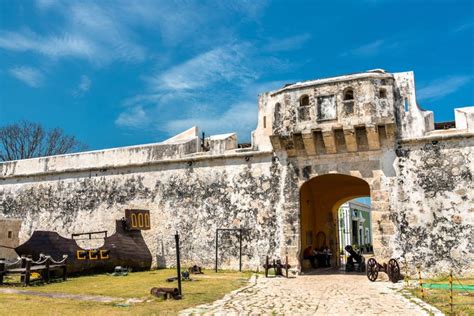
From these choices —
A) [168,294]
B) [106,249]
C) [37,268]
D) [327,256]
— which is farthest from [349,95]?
[37,268]

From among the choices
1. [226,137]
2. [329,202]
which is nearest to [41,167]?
[226,137]

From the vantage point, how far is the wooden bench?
9.97m

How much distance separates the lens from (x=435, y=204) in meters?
11.3

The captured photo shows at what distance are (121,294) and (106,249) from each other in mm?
4339

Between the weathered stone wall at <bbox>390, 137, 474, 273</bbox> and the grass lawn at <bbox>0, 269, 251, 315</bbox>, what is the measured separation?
14.3ft

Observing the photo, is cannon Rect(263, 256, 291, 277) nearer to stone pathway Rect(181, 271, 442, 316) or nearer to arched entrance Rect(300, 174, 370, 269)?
stone pathway Rect(181, 271, 442, 316)

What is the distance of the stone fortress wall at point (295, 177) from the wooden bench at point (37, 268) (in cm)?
396

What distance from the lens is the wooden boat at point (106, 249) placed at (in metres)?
11.5

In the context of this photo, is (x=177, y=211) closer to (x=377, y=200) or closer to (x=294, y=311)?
(x=377, y=200)

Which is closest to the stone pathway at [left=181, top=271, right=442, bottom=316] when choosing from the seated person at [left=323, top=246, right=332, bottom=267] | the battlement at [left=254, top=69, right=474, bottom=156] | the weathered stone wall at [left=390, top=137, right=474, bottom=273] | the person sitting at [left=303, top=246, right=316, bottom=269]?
the weathered stone wall at [left=390, top=137, right=474, bottom=273]

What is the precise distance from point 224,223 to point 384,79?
611 centimetres

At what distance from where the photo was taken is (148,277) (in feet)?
38.1

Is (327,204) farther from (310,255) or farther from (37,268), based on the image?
(37,268)

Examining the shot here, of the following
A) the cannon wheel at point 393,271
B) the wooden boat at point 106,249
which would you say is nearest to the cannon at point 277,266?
the cannon wheel at point 393,271
